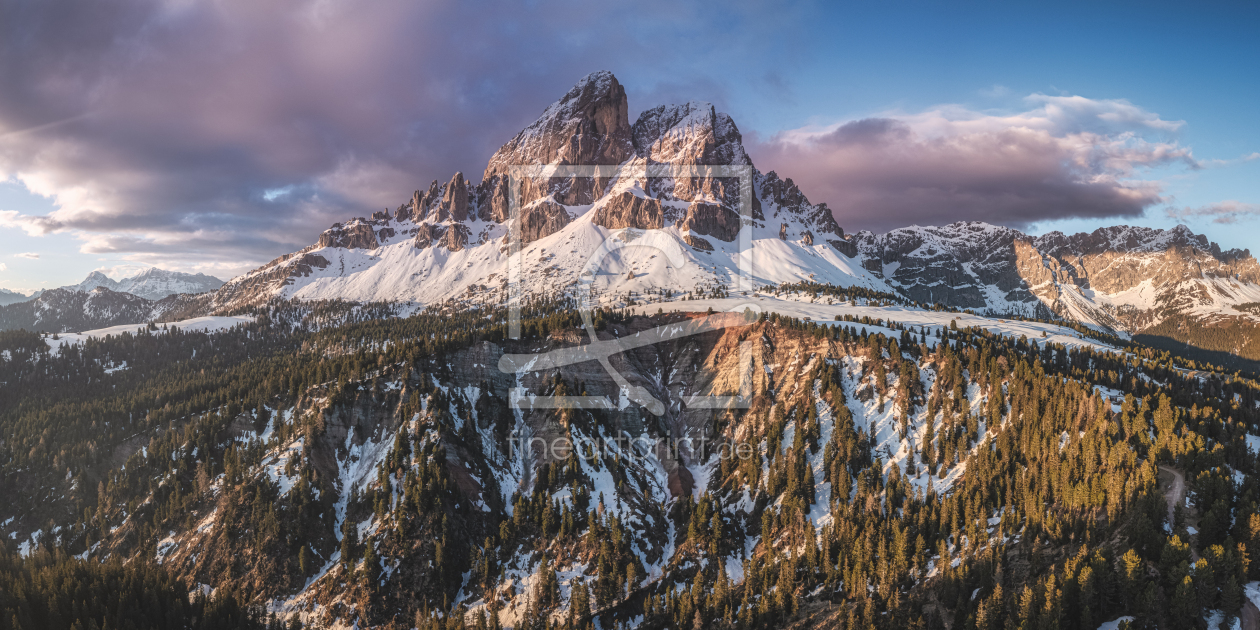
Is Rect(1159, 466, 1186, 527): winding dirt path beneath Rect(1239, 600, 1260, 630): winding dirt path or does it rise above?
above

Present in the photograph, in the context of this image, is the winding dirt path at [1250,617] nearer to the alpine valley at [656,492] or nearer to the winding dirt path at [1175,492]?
the alpine valley at [656,492]

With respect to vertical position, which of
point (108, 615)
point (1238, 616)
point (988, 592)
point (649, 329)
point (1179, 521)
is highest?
point (649, 329)

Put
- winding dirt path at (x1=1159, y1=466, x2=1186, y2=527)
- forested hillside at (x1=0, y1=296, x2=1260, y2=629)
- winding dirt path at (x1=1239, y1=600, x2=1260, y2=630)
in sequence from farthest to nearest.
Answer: forested hillside at (x1=0, y1=296, x2=1260, y2=629)
winding dirt path at (x1=1159, y1=466, x2=1186, y2=527)
winding dirt path at (x1=1239, y1=600, x2=1260, y2=630)

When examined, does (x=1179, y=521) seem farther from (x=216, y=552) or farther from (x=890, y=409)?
(x=216, y=552)

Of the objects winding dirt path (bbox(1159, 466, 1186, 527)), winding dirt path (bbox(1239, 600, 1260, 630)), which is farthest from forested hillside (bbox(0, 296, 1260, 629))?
winding dirt path (bbox(1239, 600, 1260, 630))

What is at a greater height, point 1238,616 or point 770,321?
point 770,321

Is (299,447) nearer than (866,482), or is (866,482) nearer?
(866,482)

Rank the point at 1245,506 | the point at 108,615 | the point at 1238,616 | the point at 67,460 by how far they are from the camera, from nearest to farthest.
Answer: the point at 1238,616, the point at 1245,506, the point at 108,615, the point at 67,460

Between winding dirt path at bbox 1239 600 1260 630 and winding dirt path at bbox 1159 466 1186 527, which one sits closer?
winding dirt path at bbox 1239 600 1260 630

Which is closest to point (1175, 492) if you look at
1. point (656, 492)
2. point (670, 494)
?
point (670, 494)

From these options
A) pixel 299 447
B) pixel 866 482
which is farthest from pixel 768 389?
pixel 299 447

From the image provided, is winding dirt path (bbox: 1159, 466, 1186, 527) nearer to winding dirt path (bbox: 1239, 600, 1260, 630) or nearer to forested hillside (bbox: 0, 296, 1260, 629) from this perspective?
forested hillside (bbox: 0, 296, 1260, 629)
